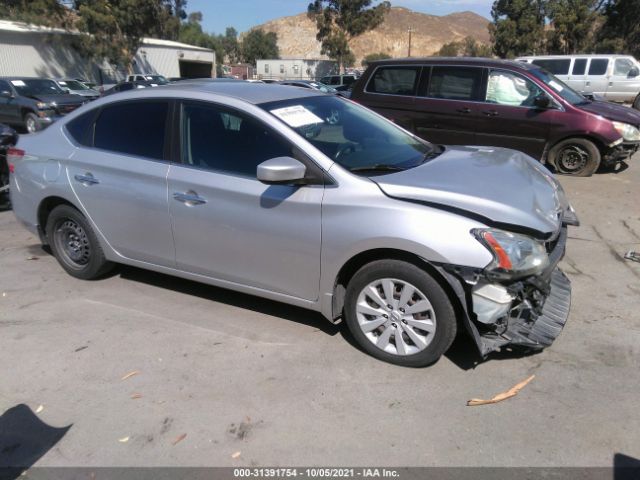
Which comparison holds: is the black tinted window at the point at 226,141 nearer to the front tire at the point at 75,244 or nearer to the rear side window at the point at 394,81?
the front tire at the point at 75,244

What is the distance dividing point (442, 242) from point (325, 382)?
1.13m

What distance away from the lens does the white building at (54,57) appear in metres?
35.5

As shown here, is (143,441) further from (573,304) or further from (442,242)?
(573,304)

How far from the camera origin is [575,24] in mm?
31938


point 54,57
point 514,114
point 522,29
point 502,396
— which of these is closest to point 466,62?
point 514,114

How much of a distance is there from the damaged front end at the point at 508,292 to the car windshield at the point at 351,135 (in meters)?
0.95

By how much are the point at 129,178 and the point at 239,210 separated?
1092 mm

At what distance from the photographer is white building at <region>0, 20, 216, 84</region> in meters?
35.5

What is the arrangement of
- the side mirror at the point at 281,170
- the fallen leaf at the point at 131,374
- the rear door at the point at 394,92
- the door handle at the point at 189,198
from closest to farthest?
1. the side mirror at the point at 281,170
2. the fallen leaf at the point at 131,374
3. the door handle at the point at 189,198
4. the rear door at the point at 394,92

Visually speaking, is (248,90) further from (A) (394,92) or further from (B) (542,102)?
(B) (542,102)

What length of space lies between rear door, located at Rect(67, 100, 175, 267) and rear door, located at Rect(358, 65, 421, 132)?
5487mm

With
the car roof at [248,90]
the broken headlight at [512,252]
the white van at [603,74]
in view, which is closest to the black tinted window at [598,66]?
the white van at [603,74]

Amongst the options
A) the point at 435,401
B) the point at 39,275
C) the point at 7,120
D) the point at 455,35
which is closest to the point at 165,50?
the point at 7,120

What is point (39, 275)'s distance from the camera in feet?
16.1
